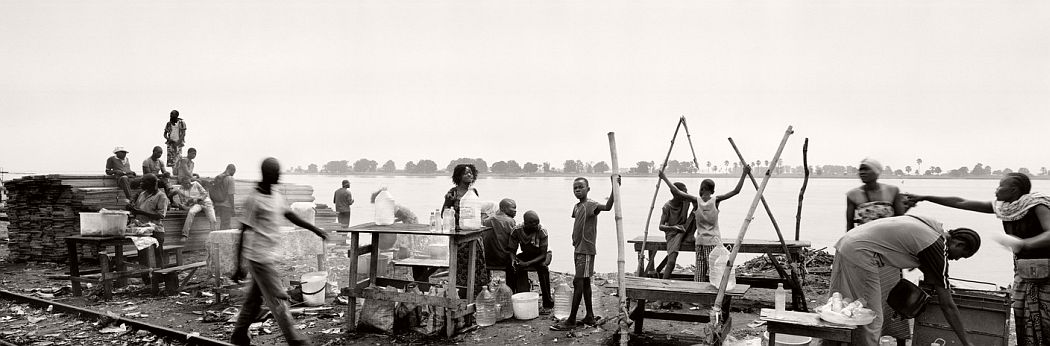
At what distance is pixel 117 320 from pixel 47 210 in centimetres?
703

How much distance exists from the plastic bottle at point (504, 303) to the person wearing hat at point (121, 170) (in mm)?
8984

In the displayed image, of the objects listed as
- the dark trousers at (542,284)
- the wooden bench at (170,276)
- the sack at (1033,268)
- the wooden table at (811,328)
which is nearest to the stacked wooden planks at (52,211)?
the wooden bench at (170,276)

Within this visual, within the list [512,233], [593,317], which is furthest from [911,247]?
[512,233]

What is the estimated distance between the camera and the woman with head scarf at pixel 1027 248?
4.84 m

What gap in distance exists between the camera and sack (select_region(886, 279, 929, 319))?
179 inches

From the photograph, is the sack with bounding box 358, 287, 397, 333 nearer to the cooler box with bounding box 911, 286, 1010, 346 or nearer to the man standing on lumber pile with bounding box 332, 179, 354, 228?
the cooler box with bounding box 911, 286, 1010, 346

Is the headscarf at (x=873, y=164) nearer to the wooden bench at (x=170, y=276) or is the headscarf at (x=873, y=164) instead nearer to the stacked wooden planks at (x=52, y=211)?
the wooden bench at (x=170, y=276)

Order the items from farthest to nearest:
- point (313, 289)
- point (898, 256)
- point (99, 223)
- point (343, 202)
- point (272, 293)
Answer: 1. point (343, 202)
2. point (99, 223)
3. point (313, 289)
4. point (272, 293)
5. point (898, 256)

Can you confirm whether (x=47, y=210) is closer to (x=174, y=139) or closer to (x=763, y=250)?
(x=174, y=139)

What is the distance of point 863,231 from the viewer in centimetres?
464

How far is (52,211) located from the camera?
11703mm

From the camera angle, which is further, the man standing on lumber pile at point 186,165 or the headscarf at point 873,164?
the man standing on lumber pile at point 186,165

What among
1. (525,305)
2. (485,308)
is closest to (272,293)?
(485,308)

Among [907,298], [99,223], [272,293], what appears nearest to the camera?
[907,298]
